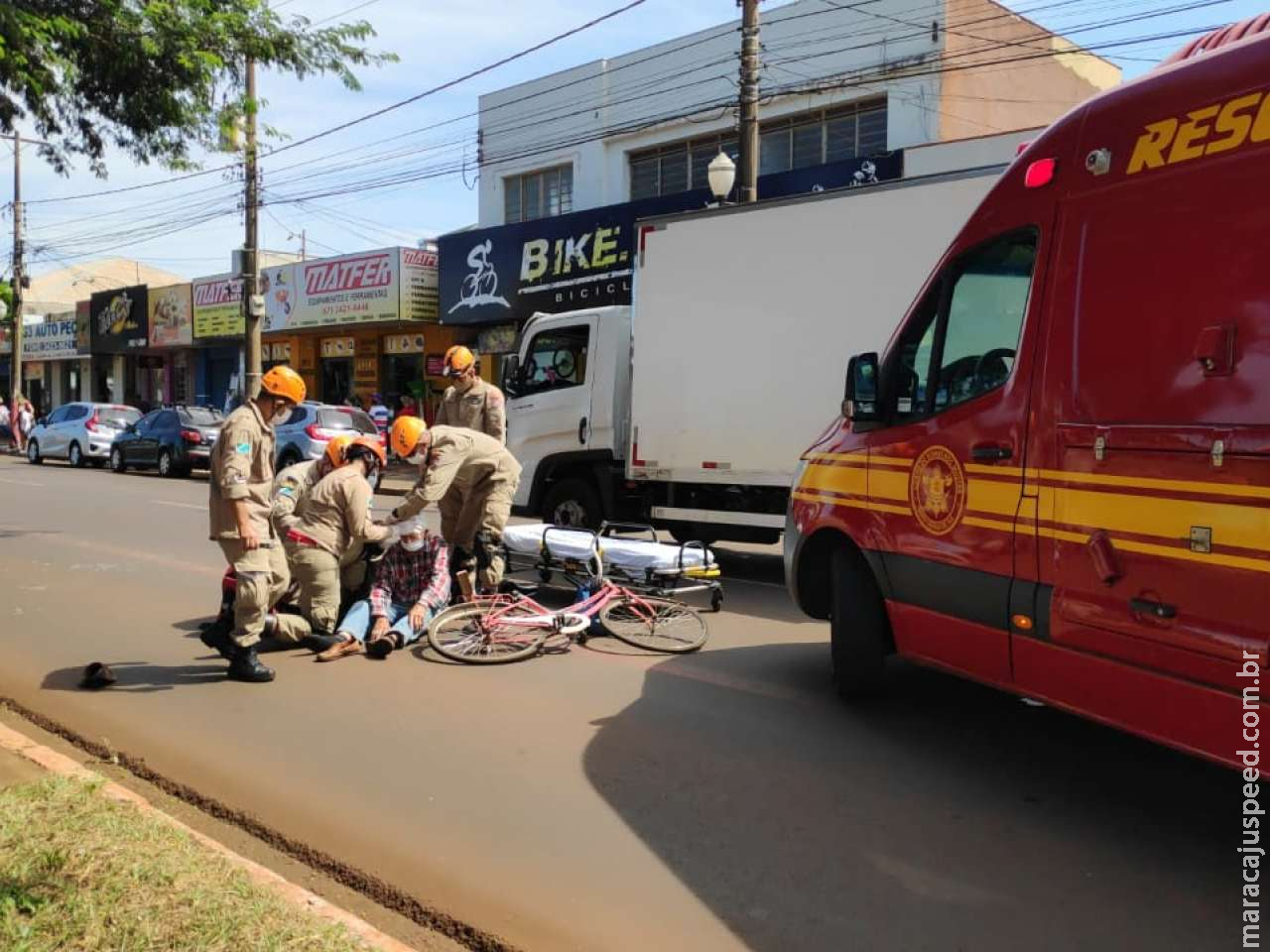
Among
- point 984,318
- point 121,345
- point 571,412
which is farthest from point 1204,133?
point 121,345

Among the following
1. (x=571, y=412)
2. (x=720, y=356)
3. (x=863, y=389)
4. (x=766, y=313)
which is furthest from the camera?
(x=571, y=412)

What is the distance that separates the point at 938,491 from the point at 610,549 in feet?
9.99

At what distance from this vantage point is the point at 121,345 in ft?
118

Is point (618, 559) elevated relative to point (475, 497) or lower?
lower

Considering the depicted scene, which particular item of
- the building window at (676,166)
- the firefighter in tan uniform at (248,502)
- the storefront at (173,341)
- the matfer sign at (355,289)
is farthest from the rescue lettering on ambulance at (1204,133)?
the storefront at (173,341)

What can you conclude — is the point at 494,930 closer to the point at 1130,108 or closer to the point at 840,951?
the point at 840,951

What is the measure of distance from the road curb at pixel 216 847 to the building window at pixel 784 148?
1665 centimetres

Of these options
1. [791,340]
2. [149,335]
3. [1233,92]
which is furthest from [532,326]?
[149,335]

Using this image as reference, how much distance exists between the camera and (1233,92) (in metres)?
3.40

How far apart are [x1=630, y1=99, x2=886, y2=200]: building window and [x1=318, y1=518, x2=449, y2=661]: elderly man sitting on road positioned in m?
14.2

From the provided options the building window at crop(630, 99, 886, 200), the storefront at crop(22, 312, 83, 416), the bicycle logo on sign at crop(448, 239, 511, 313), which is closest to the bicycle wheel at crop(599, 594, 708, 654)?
the building window at crop(630, 99, 886, 200)

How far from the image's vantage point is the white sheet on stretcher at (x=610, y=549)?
23.1 ft

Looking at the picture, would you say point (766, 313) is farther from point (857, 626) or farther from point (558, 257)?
point (558, 257)

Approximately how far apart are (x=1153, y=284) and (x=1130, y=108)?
2.30 feet
